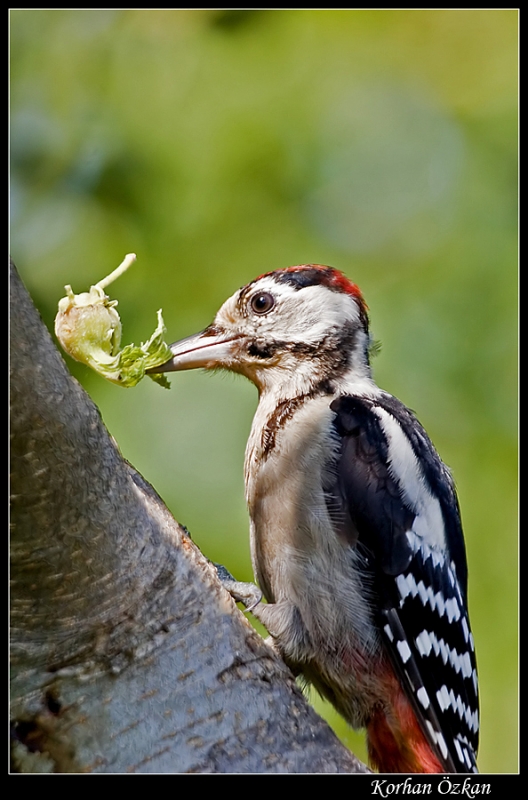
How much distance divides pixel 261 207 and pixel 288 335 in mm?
856

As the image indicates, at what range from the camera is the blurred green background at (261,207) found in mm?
3441

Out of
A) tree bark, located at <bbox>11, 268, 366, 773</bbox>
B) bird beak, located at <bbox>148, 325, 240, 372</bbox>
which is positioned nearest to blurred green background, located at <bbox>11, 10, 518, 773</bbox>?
bird beak, located at <bbox>148, 325, 240, 372</bbox>

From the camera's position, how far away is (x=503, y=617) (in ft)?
11.4

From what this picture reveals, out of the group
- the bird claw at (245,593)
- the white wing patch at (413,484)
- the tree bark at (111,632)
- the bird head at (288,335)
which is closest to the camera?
the tree bark at (111,632)

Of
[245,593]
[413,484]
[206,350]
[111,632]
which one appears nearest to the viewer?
[111,632]

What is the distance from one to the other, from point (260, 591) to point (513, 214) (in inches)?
87.4

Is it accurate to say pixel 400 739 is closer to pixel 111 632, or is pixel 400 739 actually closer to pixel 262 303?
pixel 111 632

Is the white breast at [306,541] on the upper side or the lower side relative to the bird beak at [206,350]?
lower

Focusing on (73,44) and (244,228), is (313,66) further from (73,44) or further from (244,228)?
(73,44)

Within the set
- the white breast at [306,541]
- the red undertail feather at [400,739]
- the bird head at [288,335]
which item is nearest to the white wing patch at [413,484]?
the white breast at [306,541]

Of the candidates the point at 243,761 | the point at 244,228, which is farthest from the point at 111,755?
the point at 244,228

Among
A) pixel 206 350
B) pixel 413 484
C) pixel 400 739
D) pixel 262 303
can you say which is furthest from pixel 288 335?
pixel 400 739

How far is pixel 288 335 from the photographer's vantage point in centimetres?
298

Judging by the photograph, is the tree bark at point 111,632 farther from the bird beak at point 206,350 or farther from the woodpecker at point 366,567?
the bird beak at point 206,350
